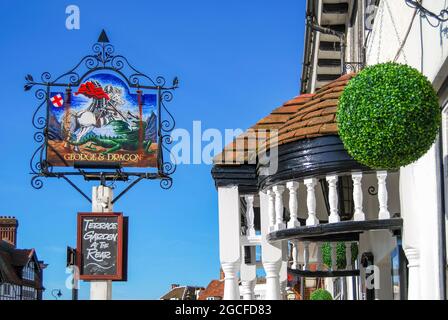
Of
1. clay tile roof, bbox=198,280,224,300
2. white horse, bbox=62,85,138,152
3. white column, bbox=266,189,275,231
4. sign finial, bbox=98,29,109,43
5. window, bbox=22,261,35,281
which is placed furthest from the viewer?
window, bbox=22,261,35,281

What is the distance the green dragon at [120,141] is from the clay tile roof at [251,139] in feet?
47.1

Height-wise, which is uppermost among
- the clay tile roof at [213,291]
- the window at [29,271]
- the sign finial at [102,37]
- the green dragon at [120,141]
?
the sign finial at [102,37]

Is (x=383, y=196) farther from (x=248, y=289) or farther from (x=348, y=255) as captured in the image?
(x=348, y=255)

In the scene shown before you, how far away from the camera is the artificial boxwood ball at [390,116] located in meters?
6.54

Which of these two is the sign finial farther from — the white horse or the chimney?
the chimney

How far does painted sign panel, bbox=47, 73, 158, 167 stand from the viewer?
1014 inches

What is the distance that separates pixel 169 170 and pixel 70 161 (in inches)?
122

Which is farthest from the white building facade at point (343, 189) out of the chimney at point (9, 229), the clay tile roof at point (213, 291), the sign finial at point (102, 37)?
the chimney at point (9, 229)

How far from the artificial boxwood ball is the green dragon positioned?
19621 mm

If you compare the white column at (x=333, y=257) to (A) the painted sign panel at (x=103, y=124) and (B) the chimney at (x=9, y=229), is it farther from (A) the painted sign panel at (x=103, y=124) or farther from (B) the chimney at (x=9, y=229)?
(B) the chimney at (x=9, y=229)

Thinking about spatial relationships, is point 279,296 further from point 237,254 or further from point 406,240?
point 406,240

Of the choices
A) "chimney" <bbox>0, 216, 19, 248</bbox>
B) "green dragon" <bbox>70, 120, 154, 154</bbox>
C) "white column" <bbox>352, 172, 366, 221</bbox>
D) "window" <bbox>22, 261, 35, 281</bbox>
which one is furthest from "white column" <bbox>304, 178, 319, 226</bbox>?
"window" <bbox>22, 261, 35, 281</bbox>

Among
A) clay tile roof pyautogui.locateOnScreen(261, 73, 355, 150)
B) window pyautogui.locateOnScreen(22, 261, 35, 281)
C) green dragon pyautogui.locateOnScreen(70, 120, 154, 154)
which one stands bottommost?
window pyautogui.locateOnScreen(22, 261, 35, 281)
